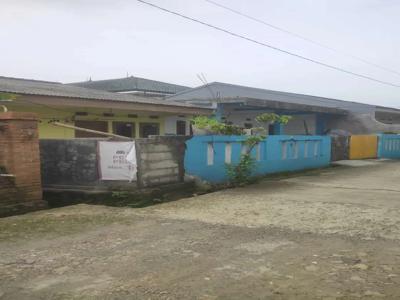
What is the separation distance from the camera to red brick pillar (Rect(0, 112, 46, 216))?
32.7 feet

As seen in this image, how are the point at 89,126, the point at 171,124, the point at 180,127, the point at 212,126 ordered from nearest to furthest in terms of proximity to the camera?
the point at 212,126, the point at 89,126, the point at 171,124, the point at 180,127

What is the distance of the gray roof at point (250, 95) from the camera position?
29234mm

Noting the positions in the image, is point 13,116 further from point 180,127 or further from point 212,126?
point 180,127

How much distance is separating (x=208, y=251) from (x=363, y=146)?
2287cm

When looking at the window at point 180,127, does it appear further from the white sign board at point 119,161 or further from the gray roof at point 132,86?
the white sign board at point 119,161

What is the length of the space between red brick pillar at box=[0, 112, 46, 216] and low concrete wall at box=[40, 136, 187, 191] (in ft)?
6.31

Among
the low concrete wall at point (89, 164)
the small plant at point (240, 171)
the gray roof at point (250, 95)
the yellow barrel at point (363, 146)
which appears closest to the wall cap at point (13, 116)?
the low concrete wall at point (89, 164)

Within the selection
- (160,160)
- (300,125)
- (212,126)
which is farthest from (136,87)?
(160,160)

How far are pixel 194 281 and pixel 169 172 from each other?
7.60 metres

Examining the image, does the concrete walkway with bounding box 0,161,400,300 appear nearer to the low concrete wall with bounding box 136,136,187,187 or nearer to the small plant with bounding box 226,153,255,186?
the low concrete wall with bounding box 136,136,187,187

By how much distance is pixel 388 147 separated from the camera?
99.5 ft

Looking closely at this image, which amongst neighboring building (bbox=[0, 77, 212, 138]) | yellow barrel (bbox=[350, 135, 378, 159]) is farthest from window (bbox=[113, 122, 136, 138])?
yellow barrel (bbox=[350, 135, 378, 159])

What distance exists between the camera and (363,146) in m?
27.9

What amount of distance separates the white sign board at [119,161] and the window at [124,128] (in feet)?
23.2
